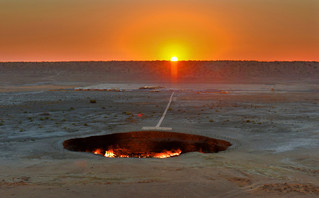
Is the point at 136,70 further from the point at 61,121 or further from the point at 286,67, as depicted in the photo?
the point at 61,121

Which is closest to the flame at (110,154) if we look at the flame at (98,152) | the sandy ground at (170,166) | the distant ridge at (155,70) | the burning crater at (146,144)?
the burning crater at (146,144)

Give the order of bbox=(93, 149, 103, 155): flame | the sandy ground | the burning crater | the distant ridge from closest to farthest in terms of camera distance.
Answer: the sandy ground → bbox=(93, 149, 103, 155): flame → the burning crater → the distant ridge

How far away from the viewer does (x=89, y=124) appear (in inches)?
711

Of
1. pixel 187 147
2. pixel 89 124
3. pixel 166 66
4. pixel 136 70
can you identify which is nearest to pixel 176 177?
pixel 187 147

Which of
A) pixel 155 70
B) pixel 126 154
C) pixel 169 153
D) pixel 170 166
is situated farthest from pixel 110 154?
pixel 155 70

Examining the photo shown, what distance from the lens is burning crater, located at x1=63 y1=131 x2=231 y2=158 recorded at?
12.2 metres

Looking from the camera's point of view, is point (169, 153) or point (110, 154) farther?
point (169, 153)

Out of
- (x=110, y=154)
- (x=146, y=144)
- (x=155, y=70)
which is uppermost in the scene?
(x=155, y=70)

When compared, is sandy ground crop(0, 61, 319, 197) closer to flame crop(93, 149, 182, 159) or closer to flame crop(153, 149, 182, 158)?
flame crop(93, 149, 182, 159)

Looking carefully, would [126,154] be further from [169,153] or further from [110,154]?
[169,153]

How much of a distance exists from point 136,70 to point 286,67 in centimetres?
3958

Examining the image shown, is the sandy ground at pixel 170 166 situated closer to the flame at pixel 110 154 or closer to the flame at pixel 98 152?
the flame at pixel 110 154

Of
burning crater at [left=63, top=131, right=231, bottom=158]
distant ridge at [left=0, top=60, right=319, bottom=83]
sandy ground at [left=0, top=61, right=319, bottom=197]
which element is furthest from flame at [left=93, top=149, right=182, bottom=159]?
distant ridge at [left=0, top=60, right=319, bottom=83]

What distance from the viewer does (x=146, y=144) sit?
13.5 m
